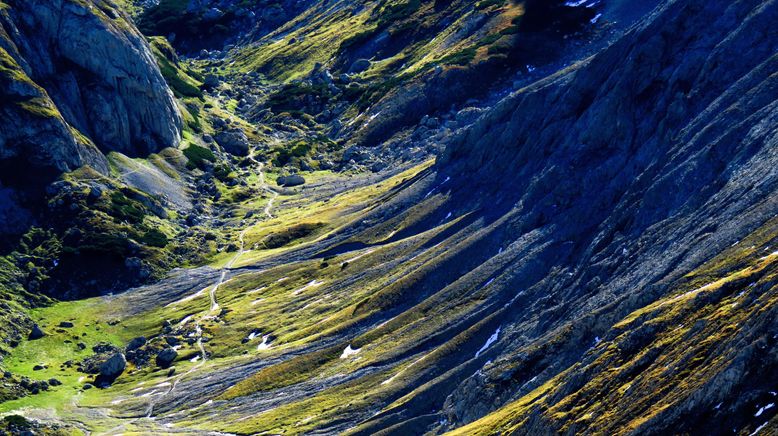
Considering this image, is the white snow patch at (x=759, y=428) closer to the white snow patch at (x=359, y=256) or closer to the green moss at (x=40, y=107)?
the white snow patch at (x=359, y=256)

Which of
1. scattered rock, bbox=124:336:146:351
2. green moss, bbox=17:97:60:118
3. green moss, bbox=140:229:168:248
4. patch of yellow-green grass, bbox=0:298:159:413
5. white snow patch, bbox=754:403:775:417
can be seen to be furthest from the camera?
green moss, bbox=17:97:60:118

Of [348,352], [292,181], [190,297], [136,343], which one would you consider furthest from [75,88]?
[348,352]

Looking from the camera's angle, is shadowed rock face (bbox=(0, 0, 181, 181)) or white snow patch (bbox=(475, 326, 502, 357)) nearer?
white snow patch (bbox=(475, 326, 502, 357))

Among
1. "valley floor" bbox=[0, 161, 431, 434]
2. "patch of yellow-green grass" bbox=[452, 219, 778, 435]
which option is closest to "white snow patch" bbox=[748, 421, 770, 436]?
"patch of yellow-green grass" bbox=[452, 219, 778, 435]

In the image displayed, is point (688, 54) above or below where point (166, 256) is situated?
below

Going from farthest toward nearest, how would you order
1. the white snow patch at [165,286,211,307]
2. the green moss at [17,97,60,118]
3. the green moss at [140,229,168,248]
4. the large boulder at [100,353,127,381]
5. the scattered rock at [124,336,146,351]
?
the green moss at [17,97,60,118], the green moss at [140,229,168,248], the white snow patch at [165,286,211,307], the scattered rock at [124,336,146,351], the large boulder at [100,353,127,381]

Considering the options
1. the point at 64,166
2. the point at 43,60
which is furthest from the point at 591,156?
the point at 43,60

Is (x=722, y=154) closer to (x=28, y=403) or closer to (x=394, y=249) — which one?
(x=394, y=249)

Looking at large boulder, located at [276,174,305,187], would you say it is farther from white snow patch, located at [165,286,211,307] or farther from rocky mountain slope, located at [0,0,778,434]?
white snow patch, located at [165,286,211,307]
